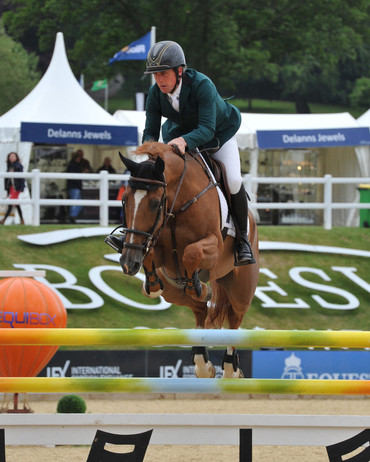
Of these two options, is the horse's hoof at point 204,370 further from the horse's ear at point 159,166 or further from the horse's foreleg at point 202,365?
the horse's ear at point 159,166

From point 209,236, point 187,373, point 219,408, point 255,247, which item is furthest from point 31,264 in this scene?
point 209,236

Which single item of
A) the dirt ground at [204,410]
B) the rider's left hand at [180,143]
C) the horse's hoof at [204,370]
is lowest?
the dirt ground at [204,410]

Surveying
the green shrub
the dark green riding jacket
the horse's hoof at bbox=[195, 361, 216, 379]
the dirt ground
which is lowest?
the dirt ground

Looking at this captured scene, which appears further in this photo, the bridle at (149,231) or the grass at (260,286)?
the grass at (260,286)

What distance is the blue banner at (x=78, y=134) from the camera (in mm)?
18328

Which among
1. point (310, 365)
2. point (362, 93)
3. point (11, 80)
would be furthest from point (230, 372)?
point (362, 93)

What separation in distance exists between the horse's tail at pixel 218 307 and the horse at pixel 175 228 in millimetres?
298

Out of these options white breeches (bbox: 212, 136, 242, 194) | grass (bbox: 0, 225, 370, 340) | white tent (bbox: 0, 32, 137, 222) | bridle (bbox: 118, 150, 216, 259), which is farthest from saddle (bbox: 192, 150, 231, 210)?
white tent (bbox: 0, 32, 137, 222)

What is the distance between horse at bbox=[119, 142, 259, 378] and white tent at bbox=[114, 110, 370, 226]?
13686 mm

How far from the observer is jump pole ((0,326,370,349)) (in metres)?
5.30

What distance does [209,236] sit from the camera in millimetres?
6414

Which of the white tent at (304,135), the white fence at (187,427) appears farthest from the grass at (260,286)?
the white fence at (187,427)

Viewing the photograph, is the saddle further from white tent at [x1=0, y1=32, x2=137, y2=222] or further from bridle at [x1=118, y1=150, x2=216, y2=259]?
white tent at [x1=0, y1=32, x2=137, y2=222]

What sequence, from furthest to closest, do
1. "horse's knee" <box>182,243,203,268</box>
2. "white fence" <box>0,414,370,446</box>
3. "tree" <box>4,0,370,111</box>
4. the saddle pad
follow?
"tree" <box>4,0,370,111</box> → the saddle pad → "horse's knee" <box>182,243,203,268</box> → "white fence" <box>0,414,370,446</box>
